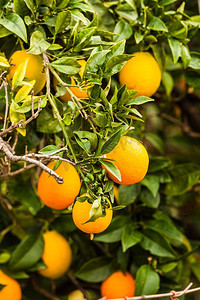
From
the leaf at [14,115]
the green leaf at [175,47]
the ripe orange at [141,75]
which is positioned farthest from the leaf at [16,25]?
the green leaf at [175,47]

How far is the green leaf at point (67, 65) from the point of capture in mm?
742

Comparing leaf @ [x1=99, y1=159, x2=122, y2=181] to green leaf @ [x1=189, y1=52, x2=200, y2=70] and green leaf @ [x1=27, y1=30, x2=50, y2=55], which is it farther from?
green leaf @ [x1=189, y1=52, x2=200, y2=70]

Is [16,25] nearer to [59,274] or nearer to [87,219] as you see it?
[87,219]

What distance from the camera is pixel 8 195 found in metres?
1.16

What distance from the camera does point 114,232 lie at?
3.52 feet

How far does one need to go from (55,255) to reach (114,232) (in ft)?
0.56

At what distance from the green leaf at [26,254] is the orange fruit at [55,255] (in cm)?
2

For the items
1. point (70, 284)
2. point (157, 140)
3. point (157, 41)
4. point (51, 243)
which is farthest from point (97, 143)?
point (70, 284)

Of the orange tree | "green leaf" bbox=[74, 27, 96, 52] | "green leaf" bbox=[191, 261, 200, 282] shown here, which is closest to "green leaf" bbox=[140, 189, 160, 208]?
the orange tree

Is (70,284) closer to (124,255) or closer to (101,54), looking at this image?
(124,255)

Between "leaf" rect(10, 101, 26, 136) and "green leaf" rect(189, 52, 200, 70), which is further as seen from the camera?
"green leaf" rect(189, 52, 200, 70)

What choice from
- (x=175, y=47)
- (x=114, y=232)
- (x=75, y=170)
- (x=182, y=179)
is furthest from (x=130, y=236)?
(x=175, y=47)

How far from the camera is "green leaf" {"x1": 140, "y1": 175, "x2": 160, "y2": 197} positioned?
3.45ft

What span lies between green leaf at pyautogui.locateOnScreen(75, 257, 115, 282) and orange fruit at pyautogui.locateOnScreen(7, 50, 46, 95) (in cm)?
55
